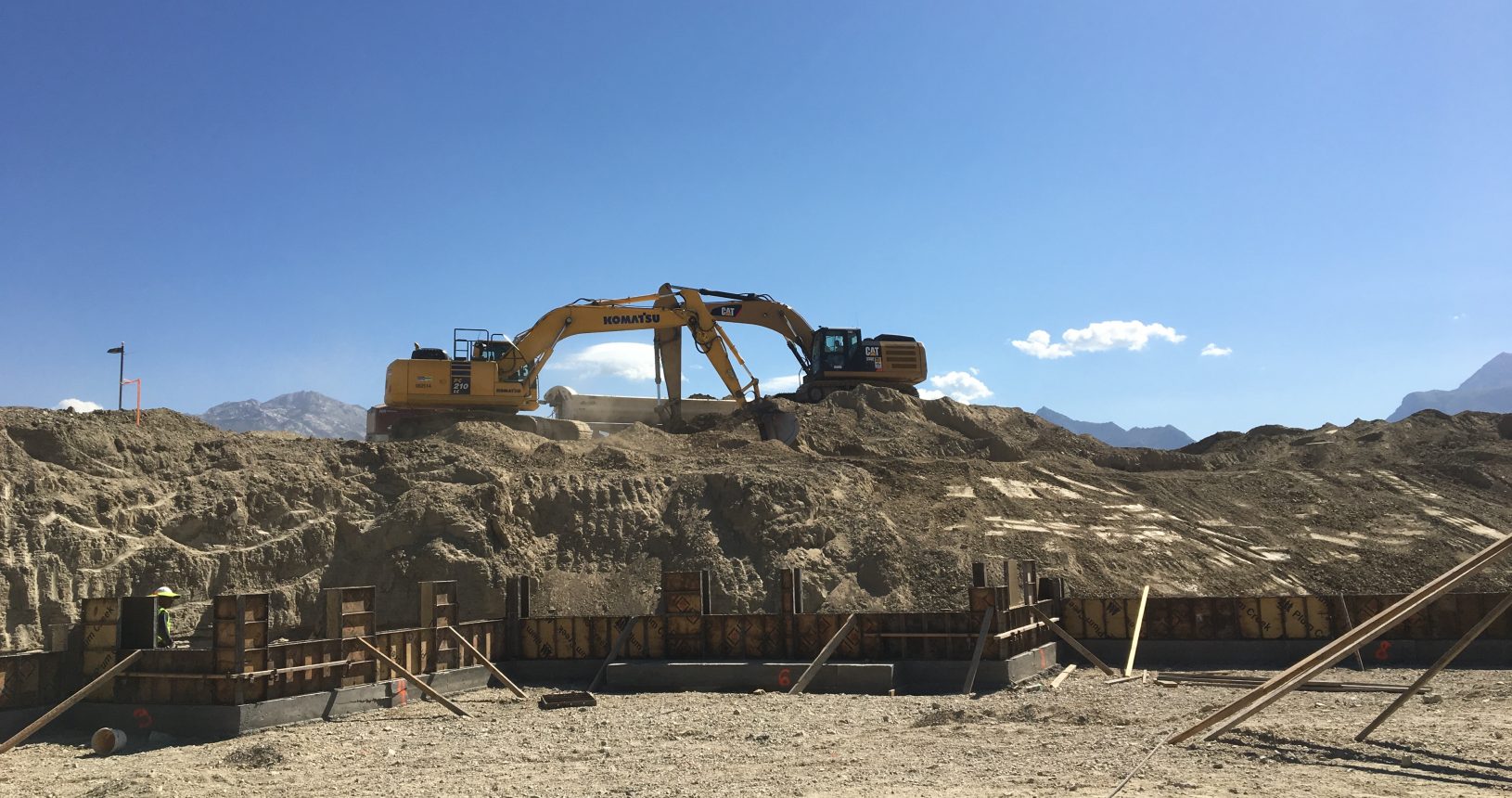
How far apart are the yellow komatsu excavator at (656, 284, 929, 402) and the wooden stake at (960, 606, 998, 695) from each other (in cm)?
1678

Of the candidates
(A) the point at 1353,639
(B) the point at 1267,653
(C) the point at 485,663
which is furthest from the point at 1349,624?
(C) the point at 485,663

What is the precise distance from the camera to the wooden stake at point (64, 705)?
10.8 meters

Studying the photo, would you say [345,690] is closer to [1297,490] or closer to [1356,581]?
[1356,581]

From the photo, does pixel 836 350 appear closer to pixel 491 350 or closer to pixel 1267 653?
pixel 491 350

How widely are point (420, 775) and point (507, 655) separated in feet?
23.6

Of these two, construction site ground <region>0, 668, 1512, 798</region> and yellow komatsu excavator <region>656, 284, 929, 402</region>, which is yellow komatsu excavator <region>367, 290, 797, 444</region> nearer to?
yellow komatsu excavator <region>656, 284, 929, 402</region>

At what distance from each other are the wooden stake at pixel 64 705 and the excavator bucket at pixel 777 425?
58.9 feet

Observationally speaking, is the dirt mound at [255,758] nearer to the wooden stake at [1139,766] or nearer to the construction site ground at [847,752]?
the construction site ground at [847,752]

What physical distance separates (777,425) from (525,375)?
667cm

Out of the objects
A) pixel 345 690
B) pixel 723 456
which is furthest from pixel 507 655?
pixel 723 456

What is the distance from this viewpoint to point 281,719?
12.1 meters

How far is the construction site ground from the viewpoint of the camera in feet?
27.9

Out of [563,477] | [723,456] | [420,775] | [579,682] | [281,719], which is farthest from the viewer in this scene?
[723,456]

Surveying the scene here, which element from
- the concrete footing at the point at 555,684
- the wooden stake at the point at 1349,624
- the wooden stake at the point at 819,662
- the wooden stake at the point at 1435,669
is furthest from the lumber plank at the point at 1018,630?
the wooden stake at the point at 1435,669
